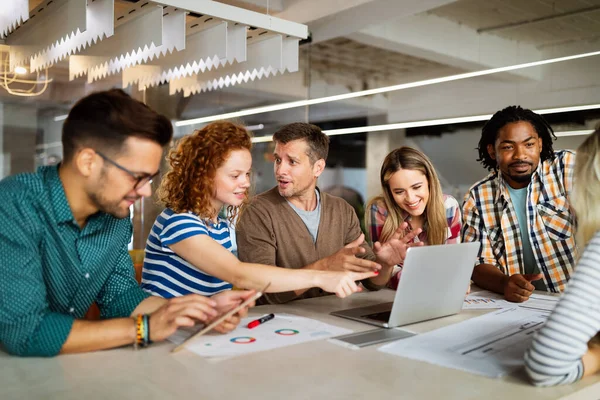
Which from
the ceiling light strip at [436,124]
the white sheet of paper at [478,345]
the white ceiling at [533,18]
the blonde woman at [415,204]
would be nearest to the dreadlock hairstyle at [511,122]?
the blonde woman at [415,204]

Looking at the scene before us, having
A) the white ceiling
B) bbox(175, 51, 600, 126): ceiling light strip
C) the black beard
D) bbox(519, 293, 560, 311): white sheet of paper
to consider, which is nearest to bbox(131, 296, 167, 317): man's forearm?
bbox(519, 293, 560, 311): white sheet of paper

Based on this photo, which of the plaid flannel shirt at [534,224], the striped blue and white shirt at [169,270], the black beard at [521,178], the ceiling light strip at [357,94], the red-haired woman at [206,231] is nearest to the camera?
the red-haired woman at [206,231]

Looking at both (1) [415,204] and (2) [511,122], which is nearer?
(1) [415,204]

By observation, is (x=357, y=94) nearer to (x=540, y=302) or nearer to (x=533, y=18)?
(x=533, y=18)

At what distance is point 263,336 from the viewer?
1.59 metres

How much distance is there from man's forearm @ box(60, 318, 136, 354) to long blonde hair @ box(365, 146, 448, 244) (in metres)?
1.56

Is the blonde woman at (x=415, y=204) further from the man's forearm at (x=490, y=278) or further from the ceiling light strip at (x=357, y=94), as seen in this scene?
the ceiling light strip at (x=357, y=94)

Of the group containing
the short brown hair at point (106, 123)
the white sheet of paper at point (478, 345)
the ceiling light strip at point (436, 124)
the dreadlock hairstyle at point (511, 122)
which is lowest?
the white sheet of paper at point (478, 345)

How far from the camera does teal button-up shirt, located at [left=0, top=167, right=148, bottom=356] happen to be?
4.40 ft

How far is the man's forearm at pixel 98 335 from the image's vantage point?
1362mm

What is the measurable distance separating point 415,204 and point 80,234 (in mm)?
1617

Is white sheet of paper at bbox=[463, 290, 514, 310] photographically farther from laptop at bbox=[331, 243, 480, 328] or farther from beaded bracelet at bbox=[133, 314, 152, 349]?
beaded bracelet at bbox=[133, 314, 152, 349]

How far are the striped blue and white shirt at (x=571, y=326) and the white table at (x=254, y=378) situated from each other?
2.1 inches

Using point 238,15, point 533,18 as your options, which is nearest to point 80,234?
point 238,15
